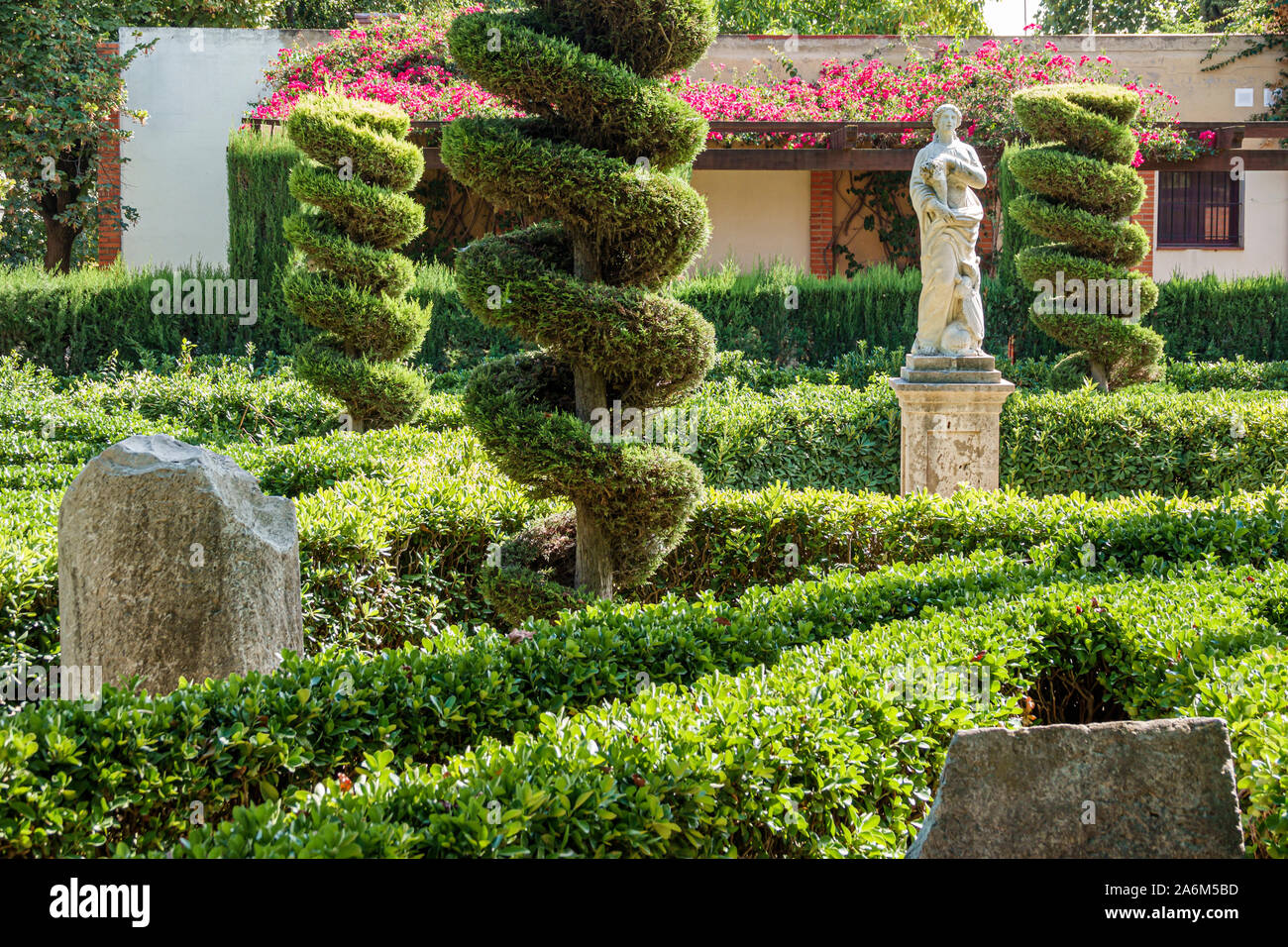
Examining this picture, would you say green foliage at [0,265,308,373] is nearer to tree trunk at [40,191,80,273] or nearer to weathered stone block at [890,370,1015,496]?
tree trunk at [40,191,80,273]

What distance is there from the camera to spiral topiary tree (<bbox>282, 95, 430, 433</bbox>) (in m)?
9.71

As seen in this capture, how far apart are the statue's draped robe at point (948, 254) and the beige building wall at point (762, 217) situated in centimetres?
838

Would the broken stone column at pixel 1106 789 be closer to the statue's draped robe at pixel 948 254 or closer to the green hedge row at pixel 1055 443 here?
the statue's draped robe at pixel 948 254

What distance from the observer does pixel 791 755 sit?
309 cm

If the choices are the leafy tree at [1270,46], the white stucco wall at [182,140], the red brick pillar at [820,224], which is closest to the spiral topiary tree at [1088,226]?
the red brick pillar at [820,224]

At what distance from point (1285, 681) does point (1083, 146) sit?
10.1 m

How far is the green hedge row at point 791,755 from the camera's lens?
2.70 m

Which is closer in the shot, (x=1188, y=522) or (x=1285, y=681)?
(x=1285, y=681)

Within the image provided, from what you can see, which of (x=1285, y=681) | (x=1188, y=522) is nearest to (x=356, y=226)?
(x=1188, y=522)

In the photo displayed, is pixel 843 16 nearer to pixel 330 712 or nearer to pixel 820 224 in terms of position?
pixel 820 224

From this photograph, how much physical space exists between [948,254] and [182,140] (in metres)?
12.2

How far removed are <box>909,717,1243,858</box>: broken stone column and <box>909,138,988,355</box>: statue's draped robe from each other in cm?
643

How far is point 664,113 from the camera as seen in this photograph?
588 centimetres
